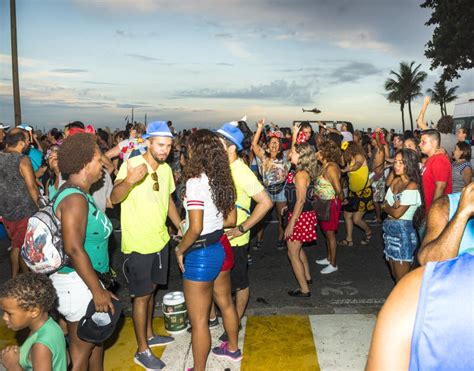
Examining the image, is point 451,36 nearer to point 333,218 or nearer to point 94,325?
point 333,218

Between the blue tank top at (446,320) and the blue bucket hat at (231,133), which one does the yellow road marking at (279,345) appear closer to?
the blue bucket hat at (231,133)

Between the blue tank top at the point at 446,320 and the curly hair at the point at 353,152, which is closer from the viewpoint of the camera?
the blue tank top at the point at 446,320

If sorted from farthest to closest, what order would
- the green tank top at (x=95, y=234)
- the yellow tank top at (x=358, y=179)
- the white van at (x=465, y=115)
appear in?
the white van at (x=465, y=115) → the yellow tank top at (x=358, y=179) → the green tank top at (x=95, y=234)

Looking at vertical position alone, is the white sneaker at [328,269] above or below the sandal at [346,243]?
below

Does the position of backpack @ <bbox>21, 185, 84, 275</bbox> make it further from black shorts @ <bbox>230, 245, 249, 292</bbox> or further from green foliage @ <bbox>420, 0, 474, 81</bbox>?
green foliage @ <bbox>420, 0, 474, 81</bbox>

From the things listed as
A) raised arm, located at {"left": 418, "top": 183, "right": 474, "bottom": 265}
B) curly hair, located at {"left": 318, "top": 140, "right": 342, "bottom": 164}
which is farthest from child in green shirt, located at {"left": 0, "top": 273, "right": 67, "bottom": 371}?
curly hair, located at {"left": 318, "top": 140, "right": 342, "bottom": 164}

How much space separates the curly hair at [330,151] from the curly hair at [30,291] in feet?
14.6

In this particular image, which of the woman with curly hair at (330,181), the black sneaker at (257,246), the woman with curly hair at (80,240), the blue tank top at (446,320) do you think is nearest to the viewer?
the blue tank top at (446,320)

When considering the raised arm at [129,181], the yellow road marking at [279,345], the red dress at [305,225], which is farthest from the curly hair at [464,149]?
the raised arm at [129,181]

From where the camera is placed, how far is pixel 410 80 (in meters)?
58.9

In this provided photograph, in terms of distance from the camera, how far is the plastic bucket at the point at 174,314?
4.60m

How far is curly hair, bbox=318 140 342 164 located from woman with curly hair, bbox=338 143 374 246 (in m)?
1.91

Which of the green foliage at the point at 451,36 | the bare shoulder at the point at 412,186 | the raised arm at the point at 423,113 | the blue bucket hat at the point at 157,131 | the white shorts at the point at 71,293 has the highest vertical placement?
the green foliage at the point at 451,36

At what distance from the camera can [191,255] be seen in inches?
139
